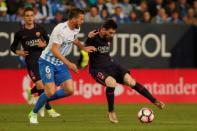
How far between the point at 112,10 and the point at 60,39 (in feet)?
35.9

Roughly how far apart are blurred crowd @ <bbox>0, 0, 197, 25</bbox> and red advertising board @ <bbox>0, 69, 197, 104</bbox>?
83.6 inches

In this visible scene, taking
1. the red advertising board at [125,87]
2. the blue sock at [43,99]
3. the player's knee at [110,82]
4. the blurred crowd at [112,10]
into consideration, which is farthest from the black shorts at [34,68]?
the blurred crowd at [112,10]

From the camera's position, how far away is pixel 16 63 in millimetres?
24750

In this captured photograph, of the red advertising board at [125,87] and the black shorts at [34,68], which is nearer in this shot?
the black shorts at [34,68]

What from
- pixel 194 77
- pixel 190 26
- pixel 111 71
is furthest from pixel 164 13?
pixel 111 71

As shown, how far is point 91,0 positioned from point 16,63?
3.73m

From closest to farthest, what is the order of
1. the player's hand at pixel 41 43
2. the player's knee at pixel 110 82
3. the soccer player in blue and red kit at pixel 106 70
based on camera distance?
the player's knee at pixel 110 82, the soccer player in blue and red kit at pixel 106 70, the player's hand at pixel 41 43

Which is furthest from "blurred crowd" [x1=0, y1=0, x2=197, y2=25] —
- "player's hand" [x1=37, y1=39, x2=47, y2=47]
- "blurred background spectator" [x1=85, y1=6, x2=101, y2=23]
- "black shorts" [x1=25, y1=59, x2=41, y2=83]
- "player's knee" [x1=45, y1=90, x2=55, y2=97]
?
"player's knee" [x1=45, y1=90, x2=55, y2=97]

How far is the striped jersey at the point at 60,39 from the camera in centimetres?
1521

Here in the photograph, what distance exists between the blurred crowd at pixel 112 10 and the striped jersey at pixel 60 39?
27.5 feet

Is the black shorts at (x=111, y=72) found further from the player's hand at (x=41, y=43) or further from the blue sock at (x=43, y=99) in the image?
the player's hand at (x=41, y=43)

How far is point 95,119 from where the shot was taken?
17281mm

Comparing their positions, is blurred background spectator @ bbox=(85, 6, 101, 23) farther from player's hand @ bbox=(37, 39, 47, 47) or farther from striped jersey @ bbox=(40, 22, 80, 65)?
striped jersey @ bbox=(40, 22, 80, 65)

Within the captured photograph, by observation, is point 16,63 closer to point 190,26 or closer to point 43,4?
point 43,4
